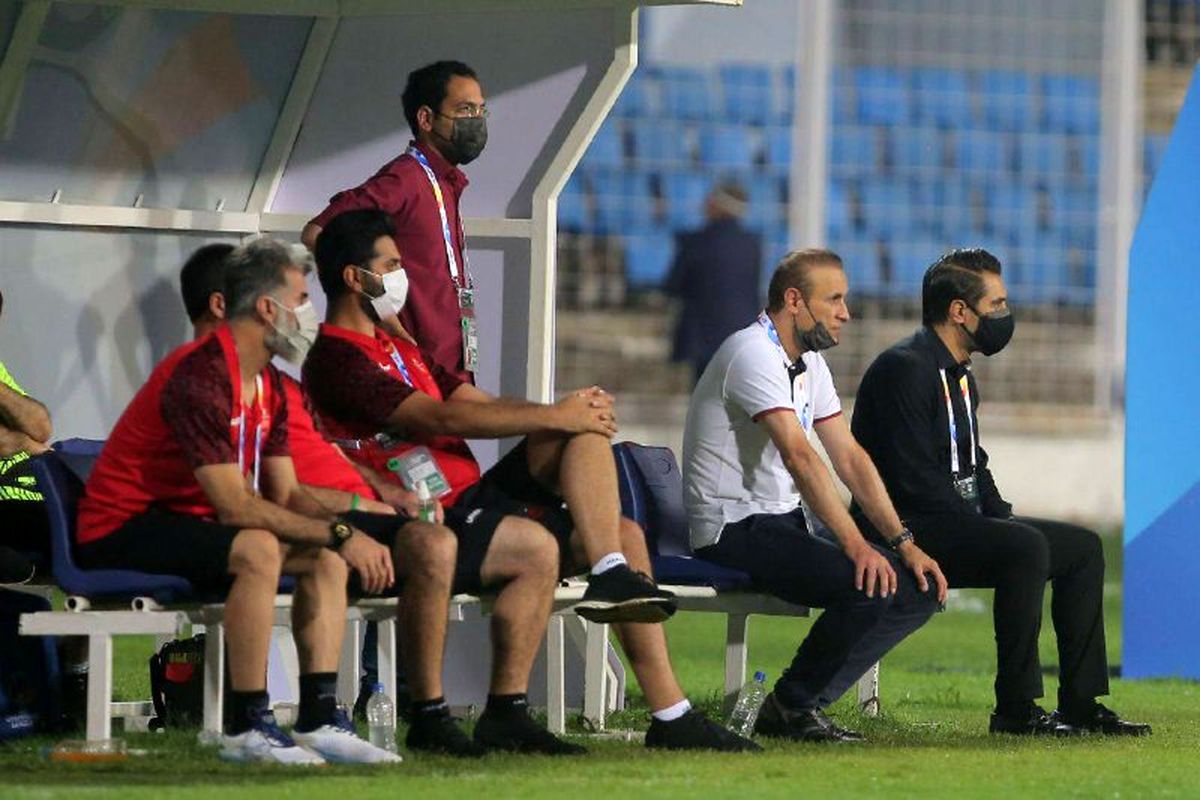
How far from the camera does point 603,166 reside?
2039cm

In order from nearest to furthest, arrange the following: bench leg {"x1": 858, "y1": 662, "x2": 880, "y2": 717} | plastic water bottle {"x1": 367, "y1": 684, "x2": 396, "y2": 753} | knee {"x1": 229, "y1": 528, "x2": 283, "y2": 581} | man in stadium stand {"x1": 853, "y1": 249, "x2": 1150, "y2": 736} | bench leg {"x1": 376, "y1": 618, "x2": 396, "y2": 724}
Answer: knee {"x1": 229, "y1": 528, "x2": 283, "y2": 581}, plastic water bottle {"x1": 367, "y1": 684, "x2": 396, "y2": 753}, bench leg {"x1": 376, "y1": 618, "x2": 396, "y2": 724}, man in stadium stand {"x1": 853, "y1": 249, "x2": 1150, "y2": 736}, bench leg {"x1": 858, "y1": 662, "x2": 880, "y2": 717}

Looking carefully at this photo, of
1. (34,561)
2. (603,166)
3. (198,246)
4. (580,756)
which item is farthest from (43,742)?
(603,166)

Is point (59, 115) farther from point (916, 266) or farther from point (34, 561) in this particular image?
point (916, 266)

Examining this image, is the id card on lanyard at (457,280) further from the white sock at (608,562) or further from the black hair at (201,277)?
the white sock at (608,562)

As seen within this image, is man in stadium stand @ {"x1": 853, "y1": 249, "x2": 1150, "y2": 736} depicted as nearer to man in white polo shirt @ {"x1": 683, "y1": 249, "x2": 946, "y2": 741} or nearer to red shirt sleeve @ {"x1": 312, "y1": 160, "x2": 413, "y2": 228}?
man in white polo shirt @ {"x1": 683, "y1": 249, "x2": 946, "y2": 741}

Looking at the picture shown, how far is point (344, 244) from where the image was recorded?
23.2ft

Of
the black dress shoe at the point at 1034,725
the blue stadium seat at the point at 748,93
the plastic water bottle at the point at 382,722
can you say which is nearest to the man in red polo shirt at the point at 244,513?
the plastic water bottle at the point at 382,722

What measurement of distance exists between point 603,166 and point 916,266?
263cm

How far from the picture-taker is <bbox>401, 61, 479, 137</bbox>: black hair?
7758mm

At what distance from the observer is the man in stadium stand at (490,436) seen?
6887 mm

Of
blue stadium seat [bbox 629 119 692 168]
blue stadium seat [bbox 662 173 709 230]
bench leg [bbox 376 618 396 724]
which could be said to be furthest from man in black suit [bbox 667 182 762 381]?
bench leg [bbox 376 618 396 724]

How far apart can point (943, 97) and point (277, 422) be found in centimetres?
1523

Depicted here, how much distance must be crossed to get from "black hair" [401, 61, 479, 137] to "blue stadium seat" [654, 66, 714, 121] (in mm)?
12870

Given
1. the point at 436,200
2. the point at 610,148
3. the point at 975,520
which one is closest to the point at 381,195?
the point at 436,200
